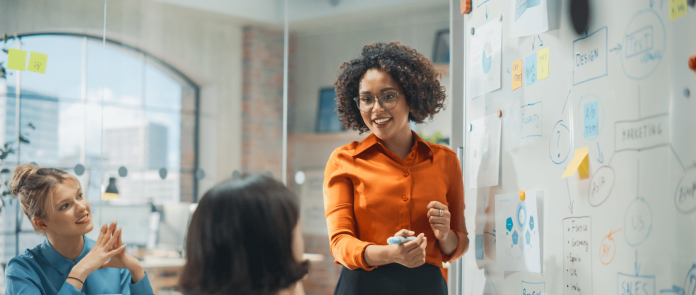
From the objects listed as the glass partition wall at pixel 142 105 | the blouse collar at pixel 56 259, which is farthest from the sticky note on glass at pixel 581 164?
the glass partition wall at pixel 142 105

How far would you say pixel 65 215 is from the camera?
195 centimetres

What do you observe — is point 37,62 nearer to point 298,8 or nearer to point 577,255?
point 298,8

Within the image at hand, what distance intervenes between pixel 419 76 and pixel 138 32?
3.15m

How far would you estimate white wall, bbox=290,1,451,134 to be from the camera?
4.37 metres

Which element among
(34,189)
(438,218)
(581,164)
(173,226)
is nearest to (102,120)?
(173,226)

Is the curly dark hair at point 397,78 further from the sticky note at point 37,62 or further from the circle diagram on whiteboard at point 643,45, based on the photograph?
the sticky note at point 37,62

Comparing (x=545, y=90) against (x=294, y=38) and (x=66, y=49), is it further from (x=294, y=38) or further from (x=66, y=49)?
(x=294, y=38)

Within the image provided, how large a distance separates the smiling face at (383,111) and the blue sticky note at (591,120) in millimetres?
554

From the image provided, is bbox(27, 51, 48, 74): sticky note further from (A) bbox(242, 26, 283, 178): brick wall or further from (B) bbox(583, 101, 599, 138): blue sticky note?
(B) bbox(583, 101, 599, 138): blue sticky note

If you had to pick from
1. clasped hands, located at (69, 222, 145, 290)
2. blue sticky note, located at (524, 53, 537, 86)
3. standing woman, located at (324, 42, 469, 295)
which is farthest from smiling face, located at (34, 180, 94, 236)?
blue sticky note, located at (524, 53, 537, 86)

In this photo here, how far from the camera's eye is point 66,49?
335cm

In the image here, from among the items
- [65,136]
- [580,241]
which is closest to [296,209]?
[580,241]

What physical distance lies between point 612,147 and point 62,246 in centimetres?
192

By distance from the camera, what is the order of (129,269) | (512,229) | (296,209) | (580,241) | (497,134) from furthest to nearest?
(129,269) < (497,134) < (512,229) < (580,241) < (296,209)
